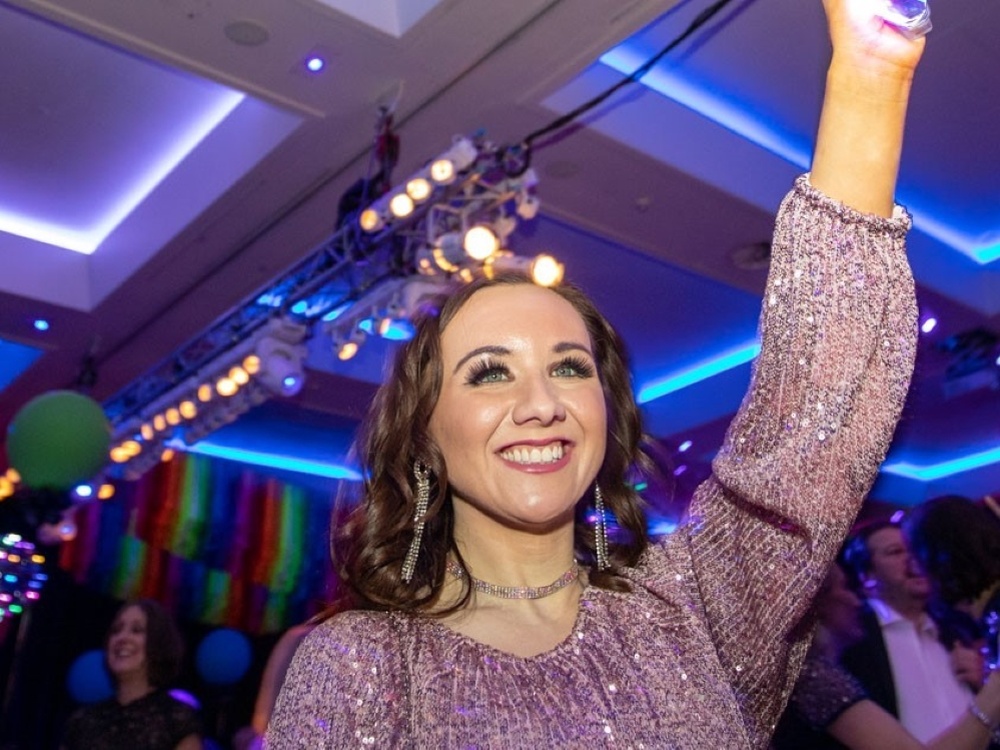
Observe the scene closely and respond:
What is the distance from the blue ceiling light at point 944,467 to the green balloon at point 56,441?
598 centimetres

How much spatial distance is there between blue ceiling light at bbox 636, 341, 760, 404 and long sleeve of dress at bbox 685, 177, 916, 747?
19.1ft

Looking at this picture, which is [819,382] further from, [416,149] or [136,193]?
[136,193]

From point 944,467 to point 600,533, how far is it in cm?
820

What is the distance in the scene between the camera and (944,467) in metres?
8.84

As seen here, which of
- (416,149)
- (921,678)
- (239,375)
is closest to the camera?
(921,678)

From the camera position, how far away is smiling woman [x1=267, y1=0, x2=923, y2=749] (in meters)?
1.04

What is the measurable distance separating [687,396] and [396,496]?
6.16 m

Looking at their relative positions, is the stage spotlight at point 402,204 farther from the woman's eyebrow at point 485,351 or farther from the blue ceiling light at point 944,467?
the blue ceiling light at point 944,467

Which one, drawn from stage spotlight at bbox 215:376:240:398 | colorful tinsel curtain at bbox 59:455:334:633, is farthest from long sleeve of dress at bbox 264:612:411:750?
colorful tinsel curtain at bbox 59:455:334:633

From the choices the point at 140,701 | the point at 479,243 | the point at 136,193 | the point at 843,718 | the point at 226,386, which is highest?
the point at 136,193

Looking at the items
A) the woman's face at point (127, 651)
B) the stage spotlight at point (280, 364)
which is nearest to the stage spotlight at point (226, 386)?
the stage spotlight at point (280, 364)

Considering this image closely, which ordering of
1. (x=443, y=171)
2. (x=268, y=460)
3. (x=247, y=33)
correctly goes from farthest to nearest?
(x=268, y=460)
(x=443, y=171)
(x=247, y=33)

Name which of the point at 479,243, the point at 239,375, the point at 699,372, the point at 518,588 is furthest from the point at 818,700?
the point at 699,372

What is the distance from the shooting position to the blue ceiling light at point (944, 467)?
8469 millimetres
